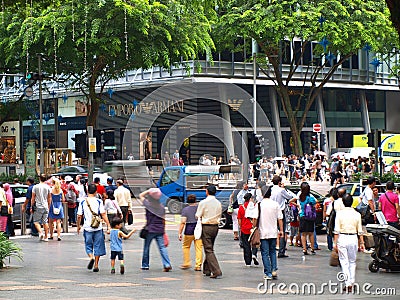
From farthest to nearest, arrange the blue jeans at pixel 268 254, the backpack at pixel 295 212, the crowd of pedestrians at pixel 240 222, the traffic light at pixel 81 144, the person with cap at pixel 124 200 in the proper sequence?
the traffic light at pixel 81 144 < the person with cap at pixel 124 200 < the backpack at pixel 295 212 < the blue jeans at pixel 268 254 < the crowd of pedestrians at pixel 240 222

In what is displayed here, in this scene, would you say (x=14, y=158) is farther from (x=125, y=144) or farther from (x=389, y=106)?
(x=389, y=106)

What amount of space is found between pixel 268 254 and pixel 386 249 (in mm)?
2658

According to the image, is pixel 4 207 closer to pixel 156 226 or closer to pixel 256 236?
pixel 156 226

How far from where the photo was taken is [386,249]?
54.6 feet

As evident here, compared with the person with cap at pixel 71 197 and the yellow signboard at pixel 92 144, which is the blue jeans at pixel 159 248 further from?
the yellow signboard at pixel 92 144

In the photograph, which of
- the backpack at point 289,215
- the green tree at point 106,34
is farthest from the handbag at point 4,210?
the green tree at point 106,34

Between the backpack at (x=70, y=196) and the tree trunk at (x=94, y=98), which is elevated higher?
the tree trunk at (x=94, y=98)

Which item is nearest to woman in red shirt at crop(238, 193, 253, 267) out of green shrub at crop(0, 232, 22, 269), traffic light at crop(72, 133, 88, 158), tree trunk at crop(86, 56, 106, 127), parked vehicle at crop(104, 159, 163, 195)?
green shrub at crop(0, 232, 22, 269)

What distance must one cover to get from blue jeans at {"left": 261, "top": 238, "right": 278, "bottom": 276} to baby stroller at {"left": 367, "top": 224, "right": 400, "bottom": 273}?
2379 millimetres

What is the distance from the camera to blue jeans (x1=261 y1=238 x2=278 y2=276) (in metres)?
15.3

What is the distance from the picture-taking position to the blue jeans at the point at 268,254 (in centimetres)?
1535

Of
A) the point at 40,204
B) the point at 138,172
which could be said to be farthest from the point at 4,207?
the point at 138,172

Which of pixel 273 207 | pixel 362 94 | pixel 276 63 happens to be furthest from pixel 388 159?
pixel 273 207

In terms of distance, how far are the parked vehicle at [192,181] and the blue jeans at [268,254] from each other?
11.6m
